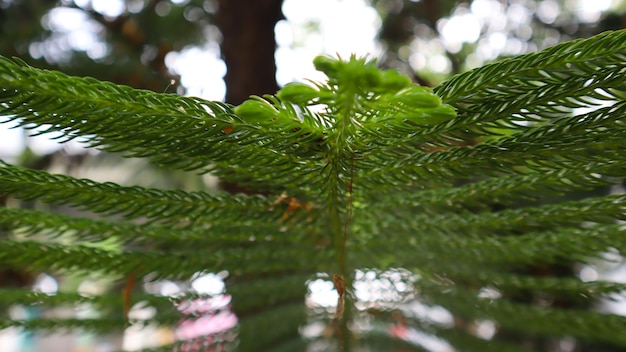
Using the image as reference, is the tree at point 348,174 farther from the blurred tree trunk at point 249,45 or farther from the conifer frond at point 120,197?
the blurred tree trunk at point 249,45

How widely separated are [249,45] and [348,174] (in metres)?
0.68

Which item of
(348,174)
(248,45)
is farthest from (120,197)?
(248,45)

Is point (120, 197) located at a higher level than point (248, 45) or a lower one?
Result: lower

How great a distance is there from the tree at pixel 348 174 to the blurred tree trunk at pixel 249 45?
370 mm

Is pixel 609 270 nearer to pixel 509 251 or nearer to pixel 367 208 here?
pixel 509 251

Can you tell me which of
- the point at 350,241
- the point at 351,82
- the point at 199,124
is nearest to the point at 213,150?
the point at 199,124

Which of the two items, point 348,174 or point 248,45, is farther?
point 248,45

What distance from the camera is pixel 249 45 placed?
1009mm

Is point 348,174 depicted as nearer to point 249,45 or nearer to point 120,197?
point 120,197

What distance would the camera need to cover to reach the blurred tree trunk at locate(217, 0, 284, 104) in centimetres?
97

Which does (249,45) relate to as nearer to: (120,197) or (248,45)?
(248,45)

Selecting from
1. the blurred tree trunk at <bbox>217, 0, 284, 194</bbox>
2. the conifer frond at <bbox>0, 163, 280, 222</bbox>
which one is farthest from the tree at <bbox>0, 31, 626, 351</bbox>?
the blurred tree trunk at <bbox>217, 0, 284, 194</bbox>

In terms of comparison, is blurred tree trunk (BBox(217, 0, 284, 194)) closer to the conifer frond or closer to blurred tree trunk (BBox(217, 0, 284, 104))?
blurred tree trunk (BBox(217, 0, 284, 104))

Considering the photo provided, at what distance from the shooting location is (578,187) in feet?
1.44
